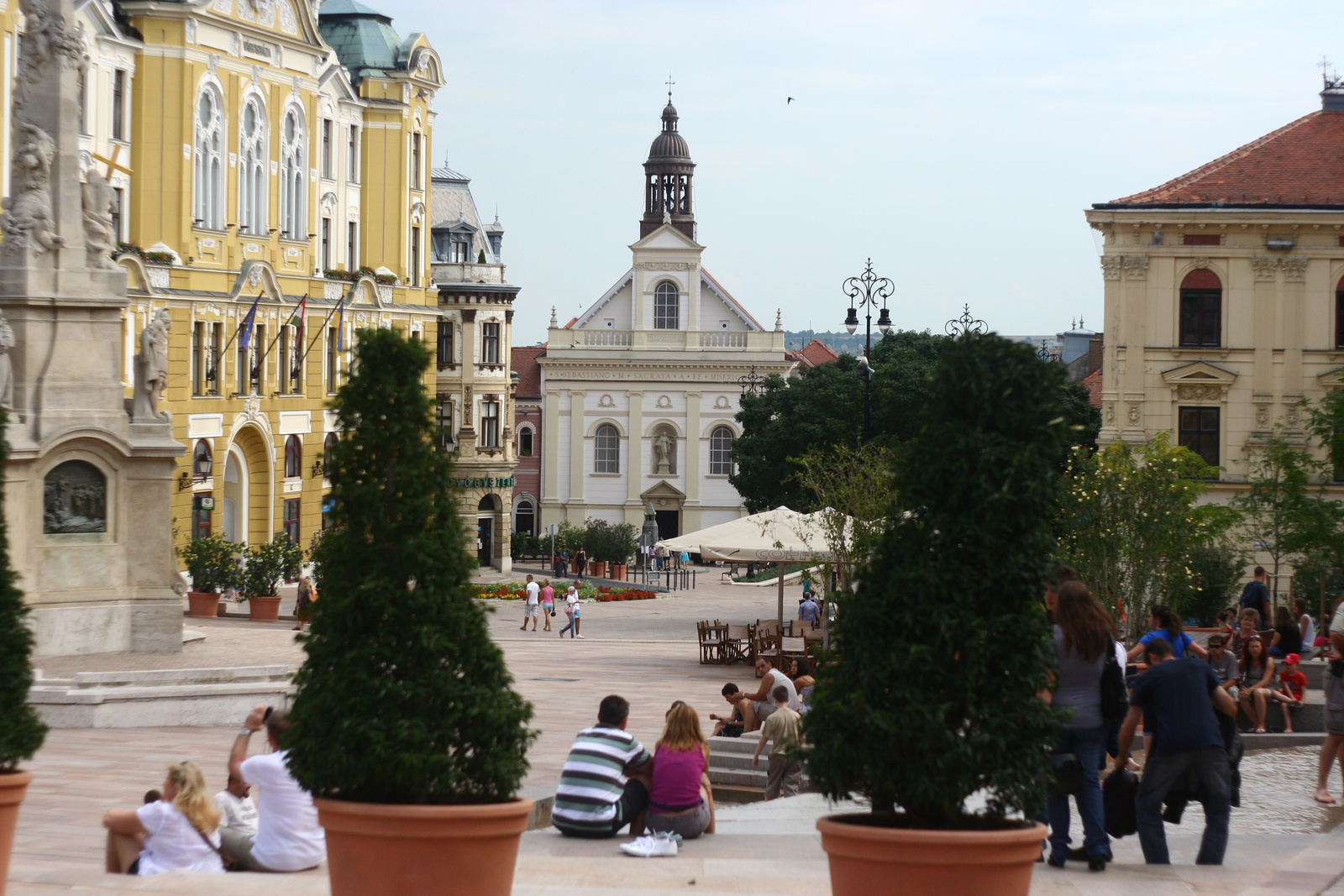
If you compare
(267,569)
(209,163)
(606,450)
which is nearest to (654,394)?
(606,450)

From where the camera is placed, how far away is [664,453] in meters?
85.7

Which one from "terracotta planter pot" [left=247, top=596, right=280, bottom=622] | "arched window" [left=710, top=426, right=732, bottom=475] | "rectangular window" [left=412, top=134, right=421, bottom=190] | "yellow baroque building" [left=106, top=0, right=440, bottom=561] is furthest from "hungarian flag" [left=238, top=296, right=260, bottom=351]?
"arched window" [left=710, top=426, right=732, bottom=475]

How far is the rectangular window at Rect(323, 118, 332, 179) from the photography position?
170ft

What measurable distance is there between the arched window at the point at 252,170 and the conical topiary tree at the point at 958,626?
41.6 meters

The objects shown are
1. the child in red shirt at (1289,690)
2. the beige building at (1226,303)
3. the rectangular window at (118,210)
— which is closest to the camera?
the child in red shirt at (1289,690)

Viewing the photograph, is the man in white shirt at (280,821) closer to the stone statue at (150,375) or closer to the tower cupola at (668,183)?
the stone statue at (150,375)

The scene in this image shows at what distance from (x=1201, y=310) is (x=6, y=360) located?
28759 millimetres

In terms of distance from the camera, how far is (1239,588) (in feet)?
116

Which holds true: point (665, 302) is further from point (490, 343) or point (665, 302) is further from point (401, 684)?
point (401, 684)

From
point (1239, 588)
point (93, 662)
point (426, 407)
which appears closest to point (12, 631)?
point (426, 407)

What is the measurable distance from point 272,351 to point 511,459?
1828 centimetres

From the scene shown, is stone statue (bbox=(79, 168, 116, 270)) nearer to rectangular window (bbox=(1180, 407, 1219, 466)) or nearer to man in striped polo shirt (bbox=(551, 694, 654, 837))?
man in striped polo shirt (bbox=(551, 694, 654, 837))

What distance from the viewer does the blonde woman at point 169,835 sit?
899 centimetres

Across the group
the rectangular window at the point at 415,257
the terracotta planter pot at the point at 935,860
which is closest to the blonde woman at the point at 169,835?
the terracotta planter pot at the point at 935,860
